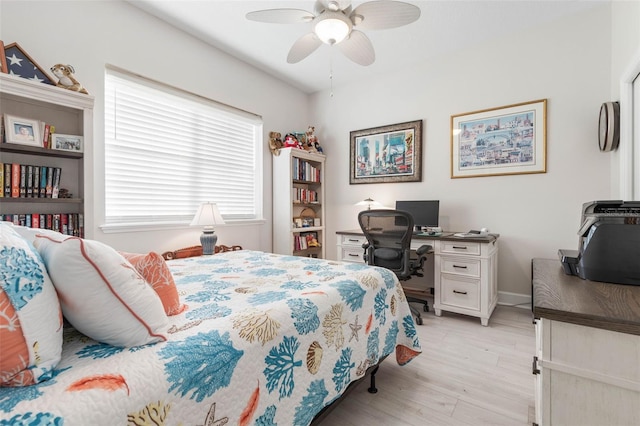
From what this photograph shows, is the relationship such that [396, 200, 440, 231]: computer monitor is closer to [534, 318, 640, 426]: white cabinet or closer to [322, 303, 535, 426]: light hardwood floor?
[322, 303, 535, 426]: light hardwood floor

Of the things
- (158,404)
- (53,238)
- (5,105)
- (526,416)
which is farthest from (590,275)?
(5,105)

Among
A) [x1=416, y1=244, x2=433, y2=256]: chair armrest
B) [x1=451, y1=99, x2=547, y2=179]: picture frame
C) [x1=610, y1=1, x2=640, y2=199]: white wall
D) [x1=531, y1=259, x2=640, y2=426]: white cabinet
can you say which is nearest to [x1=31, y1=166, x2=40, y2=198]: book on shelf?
[x1=531, y1=259, x2=640, y2=426]: white cabinet

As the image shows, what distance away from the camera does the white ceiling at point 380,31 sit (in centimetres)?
256

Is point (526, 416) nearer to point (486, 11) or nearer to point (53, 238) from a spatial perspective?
point (53, 238)

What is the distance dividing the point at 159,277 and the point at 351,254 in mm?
2572

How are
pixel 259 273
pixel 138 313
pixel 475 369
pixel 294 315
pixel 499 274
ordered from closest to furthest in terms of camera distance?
pixel 138 313, pixel 294 315, pixel 259 273, pixel 475 369, pixel 499 274

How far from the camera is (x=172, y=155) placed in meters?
2.93

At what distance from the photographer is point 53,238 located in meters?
0.89

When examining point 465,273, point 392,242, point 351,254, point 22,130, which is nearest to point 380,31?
point 392,242

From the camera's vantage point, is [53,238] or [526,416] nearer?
[53,238]

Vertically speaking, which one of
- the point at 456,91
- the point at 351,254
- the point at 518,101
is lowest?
the point at 351,254

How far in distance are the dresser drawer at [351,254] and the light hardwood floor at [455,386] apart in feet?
3.60

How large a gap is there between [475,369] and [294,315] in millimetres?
1501

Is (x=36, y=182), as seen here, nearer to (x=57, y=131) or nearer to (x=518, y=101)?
(x=57, y=131)
